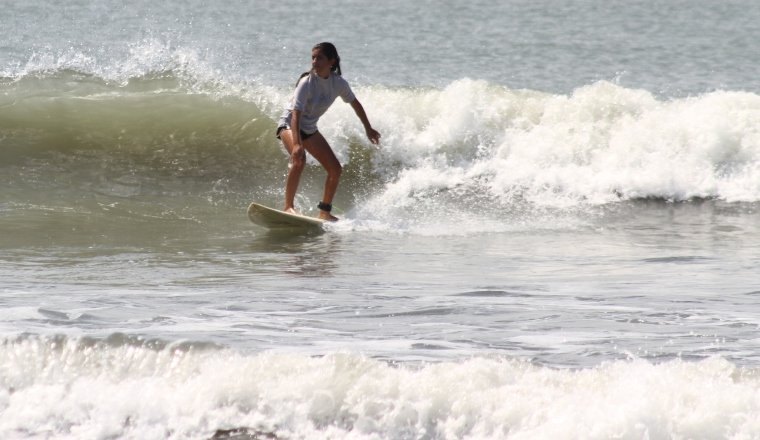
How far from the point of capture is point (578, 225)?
10.6 meters

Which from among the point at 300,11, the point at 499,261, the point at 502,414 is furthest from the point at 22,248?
the point at 300,11

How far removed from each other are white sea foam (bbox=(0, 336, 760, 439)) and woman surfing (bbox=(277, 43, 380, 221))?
4.47 meters

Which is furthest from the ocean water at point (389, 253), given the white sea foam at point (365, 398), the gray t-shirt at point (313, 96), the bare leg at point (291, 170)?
the gray t-shirt at point (313, 96)

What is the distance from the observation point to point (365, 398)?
487 centimetres

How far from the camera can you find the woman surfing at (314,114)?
9531mm

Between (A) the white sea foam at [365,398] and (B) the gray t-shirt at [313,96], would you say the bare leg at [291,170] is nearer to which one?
(B) the gray t-shirt at [313,96]

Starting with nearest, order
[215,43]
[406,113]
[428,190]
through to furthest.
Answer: [428,190], [406,113], [215,43]

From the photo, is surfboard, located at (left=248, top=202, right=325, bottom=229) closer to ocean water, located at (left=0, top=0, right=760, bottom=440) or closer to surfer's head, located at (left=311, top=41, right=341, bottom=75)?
ocean water, located at (left=0, top=0, right=760, bottom=440)

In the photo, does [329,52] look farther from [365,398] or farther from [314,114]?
[365,398]

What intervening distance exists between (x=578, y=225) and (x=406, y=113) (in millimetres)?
4026

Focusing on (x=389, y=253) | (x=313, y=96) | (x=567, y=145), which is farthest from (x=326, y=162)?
(x=567, y=145)

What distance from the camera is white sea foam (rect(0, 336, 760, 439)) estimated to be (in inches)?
183

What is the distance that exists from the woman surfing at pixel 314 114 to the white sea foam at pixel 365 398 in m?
4.47

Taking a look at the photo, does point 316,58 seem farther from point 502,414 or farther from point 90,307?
point 502,414
